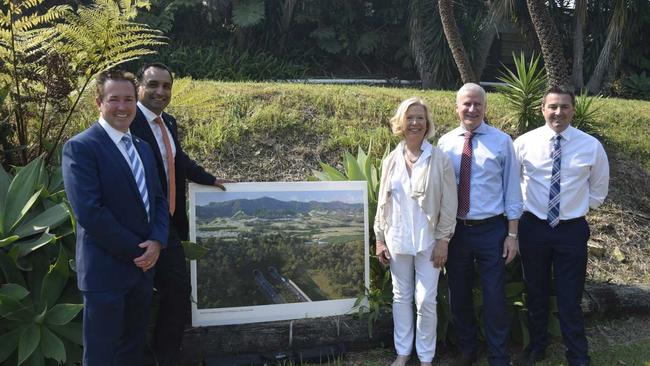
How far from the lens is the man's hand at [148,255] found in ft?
10.8

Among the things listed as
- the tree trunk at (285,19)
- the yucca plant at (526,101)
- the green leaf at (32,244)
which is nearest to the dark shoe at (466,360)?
the green leaf at (32,244)

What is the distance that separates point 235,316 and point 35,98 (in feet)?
8.57

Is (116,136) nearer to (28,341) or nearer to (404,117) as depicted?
(28,341)

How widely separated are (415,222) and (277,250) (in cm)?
120

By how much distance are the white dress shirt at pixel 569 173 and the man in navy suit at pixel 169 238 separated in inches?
101

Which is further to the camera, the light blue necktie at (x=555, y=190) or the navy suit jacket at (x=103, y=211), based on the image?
the light blue necktie at (x=555, y=190)

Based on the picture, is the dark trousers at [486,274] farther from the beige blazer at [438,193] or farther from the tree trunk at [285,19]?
the tree trunk at [285,19]

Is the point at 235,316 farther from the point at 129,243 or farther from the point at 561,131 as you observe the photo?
the point at 561,131

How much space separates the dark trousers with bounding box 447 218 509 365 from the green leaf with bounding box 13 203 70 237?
9.01ft

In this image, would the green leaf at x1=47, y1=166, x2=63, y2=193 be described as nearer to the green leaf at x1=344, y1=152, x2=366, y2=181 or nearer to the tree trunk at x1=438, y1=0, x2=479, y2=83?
the green leaf at x1=344, y1=152, x2=366, y2=181

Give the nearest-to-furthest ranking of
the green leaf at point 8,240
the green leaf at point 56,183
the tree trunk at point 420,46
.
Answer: the green leaf at point 8,240 → the green leaf at point 56,183 → the tree trunk at point 420,46

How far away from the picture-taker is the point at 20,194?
4121mm

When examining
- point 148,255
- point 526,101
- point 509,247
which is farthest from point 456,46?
point 148,255

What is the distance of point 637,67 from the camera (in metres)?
16.9
